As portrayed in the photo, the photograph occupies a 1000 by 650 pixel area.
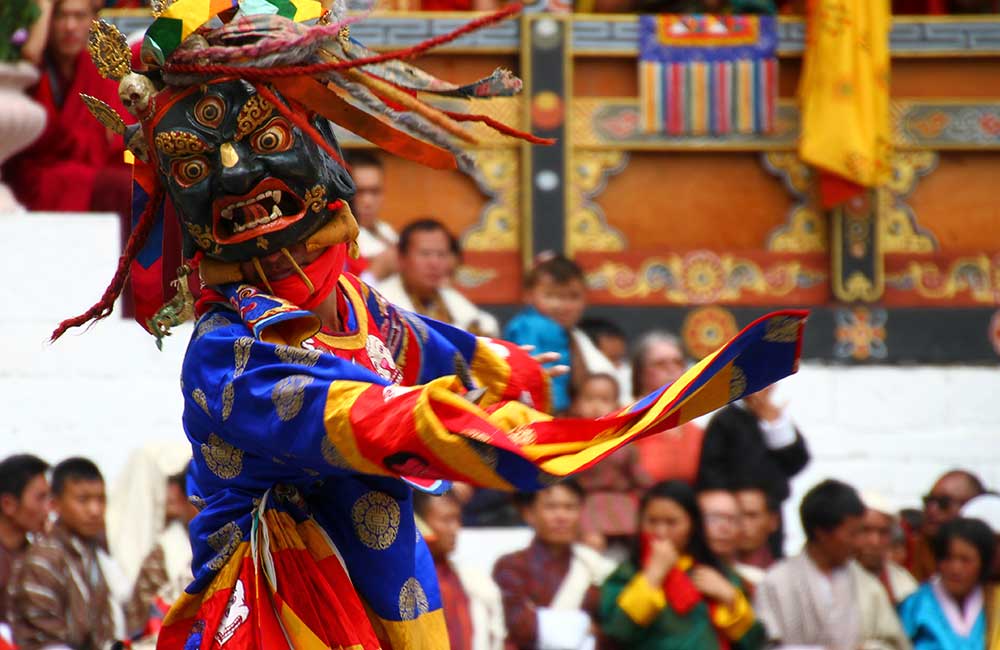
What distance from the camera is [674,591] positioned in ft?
17.7

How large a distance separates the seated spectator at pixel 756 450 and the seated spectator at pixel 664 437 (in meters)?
0.06

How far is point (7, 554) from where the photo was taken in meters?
5.29

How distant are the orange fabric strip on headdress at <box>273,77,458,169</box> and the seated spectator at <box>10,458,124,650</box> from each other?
2314mm

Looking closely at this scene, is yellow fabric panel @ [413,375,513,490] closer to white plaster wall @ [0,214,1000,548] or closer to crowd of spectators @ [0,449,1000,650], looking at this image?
crowd of spectators @ [0,449,1000,650]

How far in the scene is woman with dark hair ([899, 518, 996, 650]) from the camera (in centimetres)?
579

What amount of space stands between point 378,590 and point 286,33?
0.97 meters

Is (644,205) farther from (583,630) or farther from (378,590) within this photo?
(378,590)

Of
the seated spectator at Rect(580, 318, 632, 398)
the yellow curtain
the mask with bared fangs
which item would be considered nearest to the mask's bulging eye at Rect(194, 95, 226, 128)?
the mask with bared fangs

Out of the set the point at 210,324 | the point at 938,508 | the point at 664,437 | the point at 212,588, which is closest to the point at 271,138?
the point at 210,324

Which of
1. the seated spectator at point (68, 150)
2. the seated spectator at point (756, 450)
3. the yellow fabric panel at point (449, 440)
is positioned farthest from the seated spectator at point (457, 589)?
the yellow fabric panel at point (449, 440)

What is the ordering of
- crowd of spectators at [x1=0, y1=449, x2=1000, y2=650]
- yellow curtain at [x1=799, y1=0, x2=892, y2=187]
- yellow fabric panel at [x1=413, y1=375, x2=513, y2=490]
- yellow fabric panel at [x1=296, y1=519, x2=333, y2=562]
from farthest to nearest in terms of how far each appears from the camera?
1. yellow curtain at [x1=799, y1=0, x2=892, y2=187]
2. crowd of spectators at [x1=0, y1=449, x2=1000, y2=650]
3. yellow fabric panel at [x1=296, y1=519, x2=333, y2=562]
4. yellow fabric panel at [x1=413, y1=375, x2=513, y2=490]

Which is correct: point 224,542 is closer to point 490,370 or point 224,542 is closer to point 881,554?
point 490,370

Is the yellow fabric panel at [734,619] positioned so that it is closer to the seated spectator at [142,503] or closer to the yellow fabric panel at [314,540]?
the seated spectator at [142,503]

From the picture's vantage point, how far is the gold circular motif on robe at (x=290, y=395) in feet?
9.72
